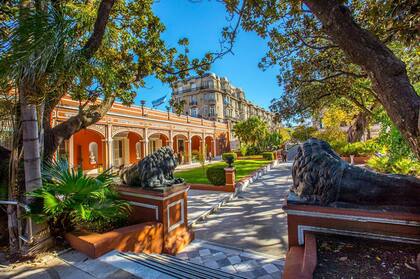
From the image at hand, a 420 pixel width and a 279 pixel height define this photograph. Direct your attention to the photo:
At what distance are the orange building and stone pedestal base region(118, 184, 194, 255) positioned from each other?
9.12 m

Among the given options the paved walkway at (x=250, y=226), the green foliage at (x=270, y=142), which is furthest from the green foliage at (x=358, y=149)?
the green foliage at (x=270, y=142)

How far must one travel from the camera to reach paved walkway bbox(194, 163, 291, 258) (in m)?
4.57

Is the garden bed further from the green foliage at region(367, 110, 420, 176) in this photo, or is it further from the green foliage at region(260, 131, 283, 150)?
the green foliage at region(260, 131, 283, 150)

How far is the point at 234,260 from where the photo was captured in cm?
379

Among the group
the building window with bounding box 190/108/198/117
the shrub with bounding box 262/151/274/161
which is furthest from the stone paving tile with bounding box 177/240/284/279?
the building window with bounding box 190/108/198/117

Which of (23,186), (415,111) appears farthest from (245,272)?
(23,186)

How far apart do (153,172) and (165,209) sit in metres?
0.80

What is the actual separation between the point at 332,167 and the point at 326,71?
6326 mm

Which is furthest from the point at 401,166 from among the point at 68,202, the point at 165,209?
the point at 68,202

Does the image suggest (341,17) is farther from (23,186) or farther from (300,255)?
(23,186)

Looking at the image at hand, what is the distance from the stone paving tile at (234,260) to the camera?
3.32m

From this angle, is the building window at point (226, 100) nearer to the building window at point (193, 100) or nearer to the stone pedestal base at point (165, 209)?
the building window at point (193, 100)

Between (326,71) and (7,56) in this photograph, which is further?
(326,71)

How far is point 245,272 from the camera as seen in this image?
333 centimetres
